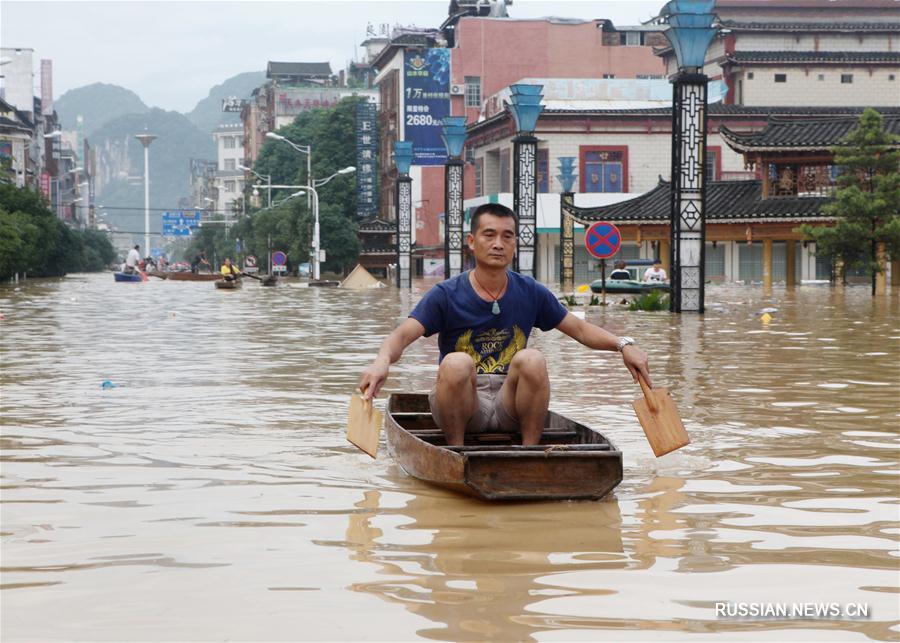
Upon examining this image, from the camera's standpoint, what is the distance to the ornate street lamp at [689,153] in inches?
1088

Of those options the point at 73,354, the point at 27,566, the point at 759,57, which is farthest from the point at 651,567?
the point at 759,57

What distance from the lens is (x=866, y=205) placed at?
37688 millimetres

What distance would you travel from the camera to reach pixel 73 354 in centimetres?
1708

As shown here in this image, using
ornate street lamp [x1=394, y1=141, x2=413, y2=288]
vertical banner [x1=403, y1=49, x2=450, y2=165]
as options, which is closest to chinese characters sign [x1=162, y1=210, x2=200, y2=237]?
vertical banner [x1=403, y1=49, x2=450, y2=165]

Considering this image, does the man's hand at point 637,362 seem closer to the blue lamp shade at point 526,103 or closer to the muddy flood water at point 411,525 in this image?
the muddy flood water at point 411,525

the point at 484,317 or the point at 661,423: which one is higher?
the point at 484,317

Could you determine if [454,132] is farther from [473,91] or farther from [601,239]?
[473,91]

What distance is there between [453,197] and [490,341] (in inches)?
1913

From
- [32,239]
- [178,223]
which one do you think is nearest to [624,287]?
[32,239]

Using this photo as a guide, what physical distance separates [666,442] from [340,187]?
82.2 meters

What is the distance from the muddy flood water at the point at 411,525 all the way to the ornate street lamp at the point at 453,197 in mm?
40752

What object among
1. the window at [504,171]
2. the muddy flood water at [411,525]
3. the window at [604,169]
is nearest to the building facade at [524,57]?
the window at [504,171]

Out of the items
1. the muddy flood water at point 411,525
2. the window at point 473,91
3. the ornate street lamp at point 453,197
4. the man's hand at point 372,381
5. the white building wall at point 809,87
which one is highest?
the window at point 473,91

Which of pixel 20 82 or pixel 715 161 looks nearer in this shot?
pixel 715 161
